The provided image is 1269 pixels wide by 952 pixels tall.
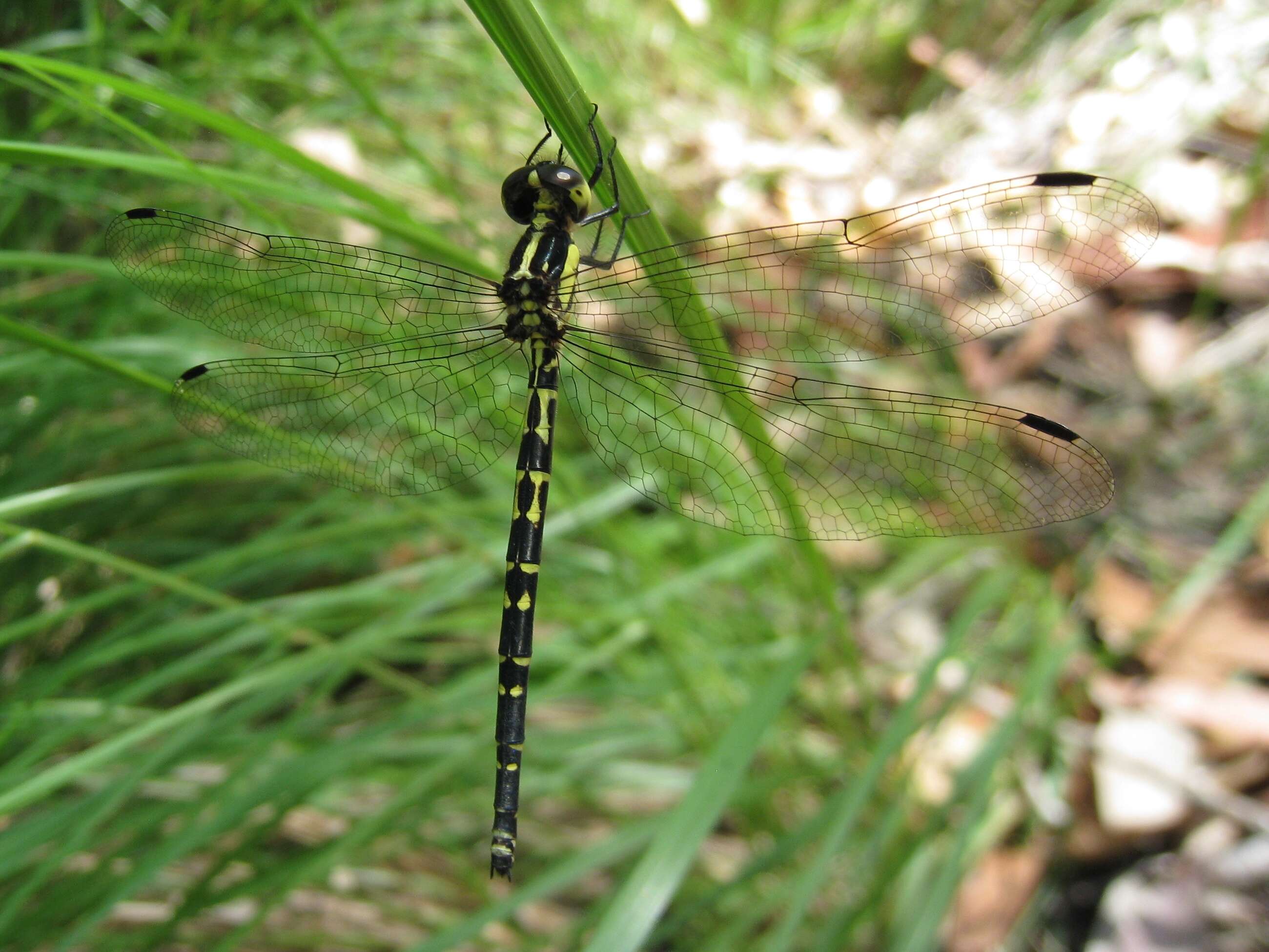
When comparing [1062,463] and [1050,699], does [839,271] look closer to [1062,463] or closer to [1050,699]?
[1062,463]

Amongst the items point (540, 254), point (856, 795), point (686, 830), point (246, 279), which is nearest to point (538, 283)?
point (540, 254)

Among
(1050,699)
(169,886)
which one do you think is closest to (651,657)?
(1050,699)

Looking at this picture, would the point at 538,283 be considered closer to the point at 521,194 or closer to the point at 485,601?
the point at 521,194

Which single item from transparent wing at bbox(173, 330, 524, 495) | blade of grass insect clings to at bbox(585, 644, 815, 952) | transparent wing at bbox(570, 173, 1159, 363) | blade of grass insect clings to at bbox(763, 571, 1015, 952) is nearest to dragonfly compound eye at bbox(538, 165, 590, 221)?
transparent wing at bbox(570, 173, 1159, 363)

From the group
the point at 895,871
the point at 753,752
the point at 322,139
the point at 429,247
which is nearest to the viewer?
the point at 429,247

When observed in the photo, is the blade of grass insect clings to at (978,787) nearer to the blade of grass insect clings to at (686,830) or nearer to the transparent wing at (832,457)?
the transparent wing at (832,457)

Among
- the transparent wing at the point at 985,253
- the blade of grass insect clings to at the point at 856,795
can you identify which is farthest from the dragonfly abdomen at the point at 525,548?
the blade of grass insect clings to at the point at 856,795
